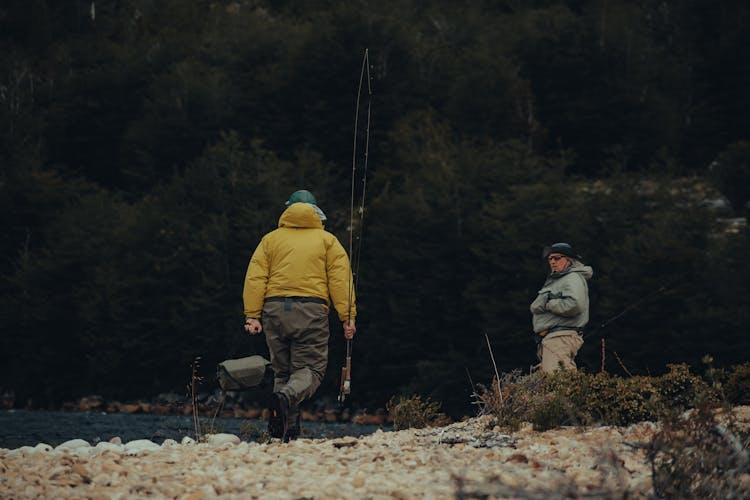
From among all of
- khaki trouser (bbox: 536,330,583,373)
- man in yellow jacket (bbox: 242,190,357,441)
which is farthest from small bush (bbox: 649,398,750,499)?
khaki trouser (bbox: 536,330,583,373)

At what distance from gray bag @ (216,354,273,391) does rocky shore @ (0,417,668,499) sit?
2.96 ft

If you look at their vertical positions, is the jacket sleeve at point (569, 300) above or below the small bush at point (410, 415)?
above

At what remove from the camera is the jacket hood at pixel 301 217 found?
8.02 meters

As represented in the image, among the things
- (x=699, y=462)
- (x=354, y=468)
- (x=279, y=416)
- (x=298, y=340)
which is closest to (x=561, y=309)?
(x=298, y=340)

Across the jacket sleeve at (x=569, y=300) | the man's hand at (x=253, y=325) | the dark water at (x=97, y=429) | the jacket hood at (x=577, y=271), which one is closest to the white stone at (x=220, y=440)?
the man's hand at (x=253, y=325)

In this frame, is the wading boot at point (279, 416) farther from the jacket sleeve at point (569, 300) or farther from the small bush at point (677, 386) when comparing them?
the jacket sleeve at point (569, 300)

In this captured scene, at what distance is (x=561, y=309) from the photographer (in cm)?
905

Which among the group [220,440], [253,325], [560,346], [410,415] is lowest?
[410,415]

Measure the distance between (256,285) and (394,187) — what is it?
29.4 meters

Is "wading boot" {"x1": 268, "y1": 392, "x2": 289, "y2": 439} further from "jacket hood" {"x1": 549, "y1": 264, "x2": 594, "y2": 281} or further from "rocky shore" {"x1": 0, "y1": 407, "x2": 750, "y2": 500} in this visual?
"jacket hood" {"x1": 549, "y1": 264, "x2": 594, "y2": 281}

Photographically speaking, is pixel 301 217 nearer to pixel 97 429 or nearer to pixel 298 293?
pixel 298 293

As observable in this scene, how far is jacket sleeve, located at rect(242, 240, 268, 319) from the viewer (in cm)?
794

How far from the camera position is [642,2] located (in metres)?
57.1

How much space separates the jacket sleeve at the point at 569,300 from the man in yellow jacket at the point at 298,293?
1.95 m
